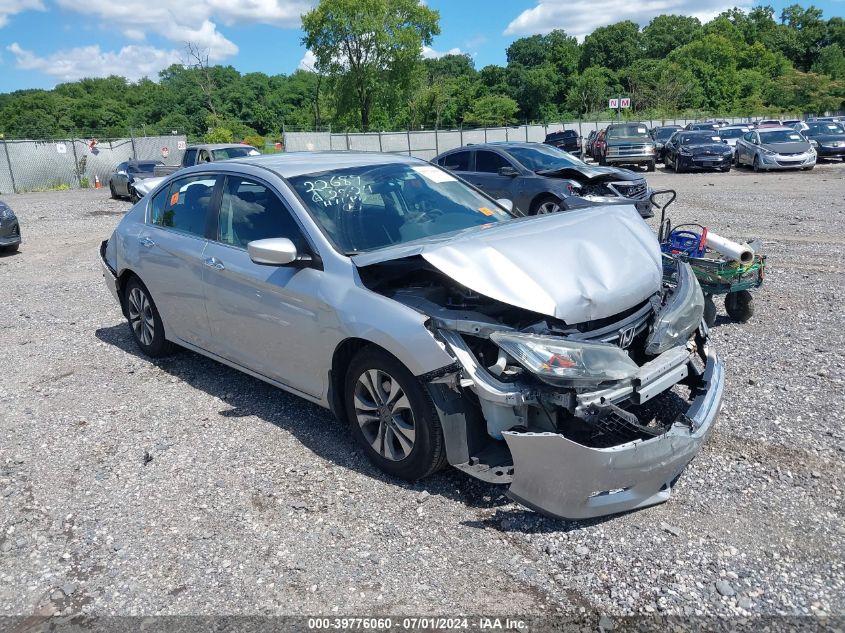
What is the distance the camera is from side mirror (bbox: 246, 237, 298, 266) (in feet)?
13.2

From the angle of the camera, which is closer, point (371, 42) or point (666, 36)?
point (371, 42)

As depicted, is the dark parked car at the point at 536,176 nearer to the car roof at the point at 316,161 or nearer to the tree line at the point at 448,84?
the car roof at the point at 316,161

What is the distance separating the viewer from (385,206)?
4.57 meters

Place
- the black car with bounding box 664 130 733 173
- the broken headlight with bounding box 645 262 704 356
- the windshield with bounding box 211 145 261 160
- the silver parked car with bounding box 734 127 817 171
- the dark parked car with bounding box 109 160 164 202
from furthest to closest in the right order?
the black car with bounding box 664 130 733 173 < the silver parked car with bounding box 734 127 817 171 < the dark parked car with bounding box 109 160 164 202 < the windshield with bounding box 211 145 261 160 < the broken headlight with bounding box 645 262 704 356

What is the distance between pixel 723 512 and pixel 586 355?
1.10m

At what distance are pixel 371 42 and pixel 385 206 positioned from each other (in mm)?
66715

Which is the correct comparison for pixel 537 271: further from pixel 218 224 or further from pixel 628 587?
pixel 218 224

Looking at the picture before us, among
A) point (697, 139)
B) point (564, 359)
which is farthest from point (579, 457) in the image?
point (697, 139)

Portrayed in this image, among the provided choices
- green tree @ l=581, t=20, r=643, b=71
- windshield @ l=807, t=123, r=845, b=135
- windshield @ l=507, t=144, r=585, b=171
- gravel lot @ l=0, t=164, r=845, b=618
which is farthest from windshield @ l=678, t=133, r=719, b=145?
green tree @ l=581, t=20, r=643, b=71

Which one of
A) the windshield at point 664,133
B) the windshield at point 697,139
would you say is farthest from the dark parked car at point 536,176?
the windshield at point 664,133

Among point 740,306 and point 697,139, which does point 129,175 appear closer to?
point 697,139

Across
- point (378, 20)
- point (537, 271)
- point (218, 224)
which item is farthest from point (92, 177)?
point (378, 20)

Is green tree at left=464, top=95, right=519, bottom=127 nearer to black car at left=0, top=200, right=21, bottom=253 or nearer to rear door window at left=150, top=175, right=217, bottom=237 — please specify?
black car at left=0, top=200, right=21, bottom=253

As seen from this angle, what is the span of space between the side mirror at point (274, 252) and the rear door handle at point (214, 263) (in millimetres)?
794
